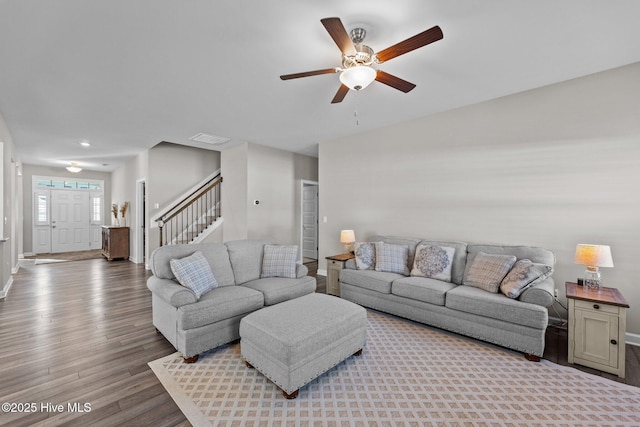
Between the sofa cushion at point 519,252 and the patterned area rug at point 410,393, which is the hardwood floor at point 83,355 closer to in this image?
the patterned area rug at point 410,393

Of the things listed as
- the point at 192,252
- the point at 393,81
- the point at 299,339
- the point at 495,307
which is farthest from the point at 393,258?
the point at 192,252

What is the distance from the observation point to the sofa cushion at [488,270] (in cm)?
287

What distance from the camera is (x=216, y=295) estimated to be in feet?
8.75

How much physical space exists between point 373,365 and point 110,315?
10.5ft

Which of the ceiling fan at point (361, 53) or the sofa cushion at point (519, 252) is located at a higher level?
the ceiling fan at point (361, 53)

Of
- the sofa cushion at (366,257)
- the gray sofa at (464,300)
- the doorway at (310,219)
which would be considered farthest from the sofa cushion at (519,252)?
the doorway at (310,219)

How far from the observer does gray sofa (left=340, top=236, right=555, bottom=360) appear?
2498mm

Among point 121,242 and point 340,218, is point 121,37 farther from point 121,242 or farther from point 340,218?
point 121,242

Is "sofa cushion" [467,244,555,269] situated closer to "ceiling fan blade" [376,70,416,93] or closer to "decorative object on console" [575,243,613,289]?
"decorative object on console" [575,243,613,289]

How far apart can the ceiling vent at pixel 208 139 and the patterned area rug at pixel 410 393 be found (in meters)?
3.75

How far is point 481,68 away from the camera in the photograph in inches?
106

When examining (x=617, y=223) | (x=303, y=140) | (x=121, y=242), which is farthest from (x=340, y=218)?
(x=121, y=242)

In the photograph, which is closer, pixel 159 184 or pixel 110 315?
pixel 110 315

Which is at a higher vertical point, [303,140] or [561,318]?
[303,140]
